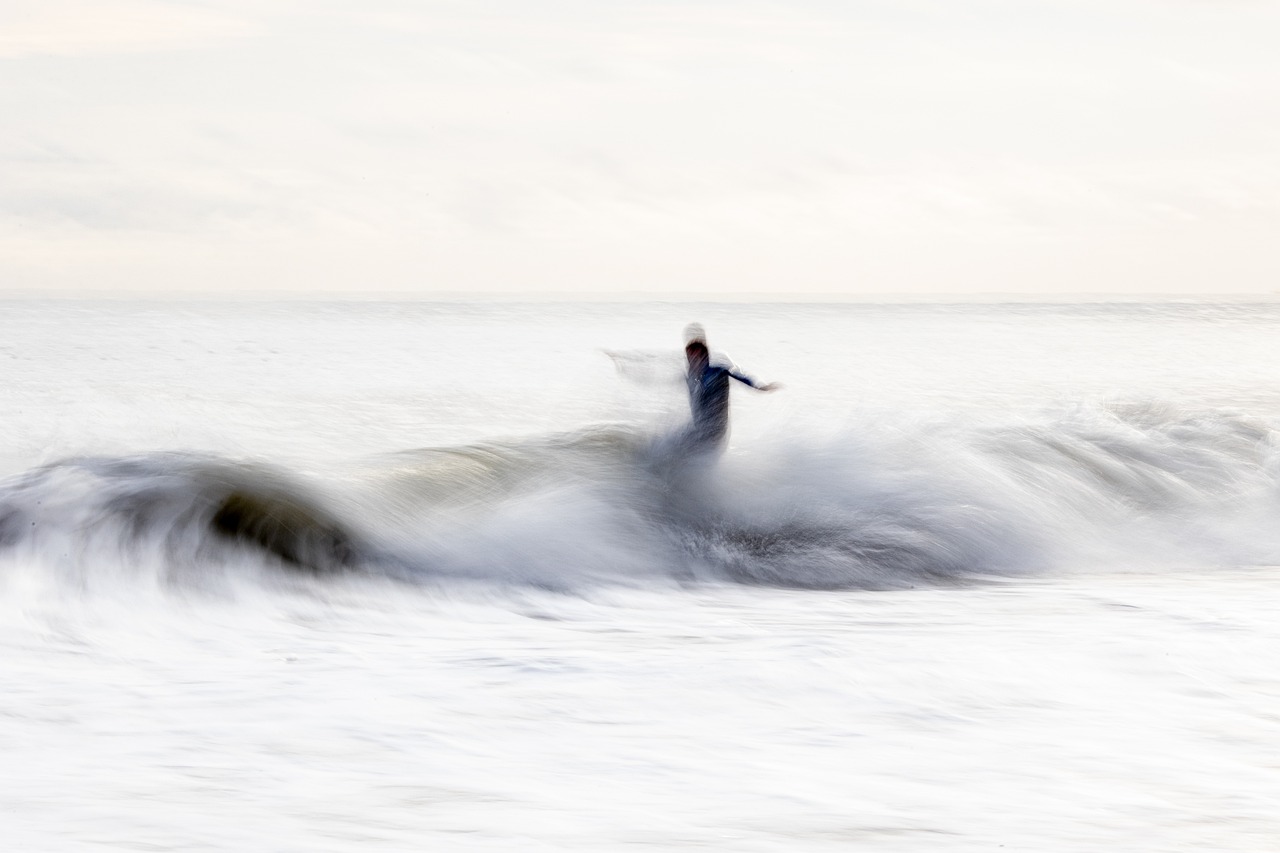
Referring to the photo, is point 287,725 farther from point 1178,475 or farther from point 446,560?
point 1178,475

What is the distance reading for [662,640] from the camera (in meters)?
7.99

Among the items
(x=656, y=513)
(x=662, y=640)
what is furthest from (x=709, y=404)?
(x=662, y=640)

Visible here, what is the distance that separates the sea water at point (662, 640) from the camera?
514 centimetres

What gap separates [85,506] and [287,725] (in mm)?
5282

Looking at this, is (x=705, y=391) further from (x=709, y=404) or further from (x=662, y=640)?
(x=662, y=640)

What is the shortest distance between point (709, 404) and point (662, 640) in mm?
4357

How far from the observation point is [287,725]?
20.0 ft

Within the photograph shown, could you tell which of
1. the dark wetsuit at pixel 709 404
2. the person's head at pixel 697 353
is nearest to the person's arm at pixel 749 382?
the dark wetsuit at pixel 709 404

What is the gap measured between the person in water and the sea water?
0.25m

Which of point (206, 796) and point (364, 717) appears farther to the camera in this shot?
point (364, 717)

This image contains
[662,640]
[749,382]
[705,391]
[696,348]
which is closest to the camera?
[662,640]

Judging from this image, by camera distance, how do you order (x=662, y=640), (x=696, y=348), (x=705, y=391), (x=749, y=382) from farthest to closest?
(x=705, y=391) → (x=696, y=348) → (x=749, y=382) → (x=662, y=640)

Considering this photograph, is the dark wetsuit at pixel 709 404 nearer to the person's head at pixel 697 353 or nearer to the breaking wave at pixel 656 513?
the person's head at pixel 697 353

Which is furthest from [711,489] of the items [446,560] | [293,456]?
[293,456]
